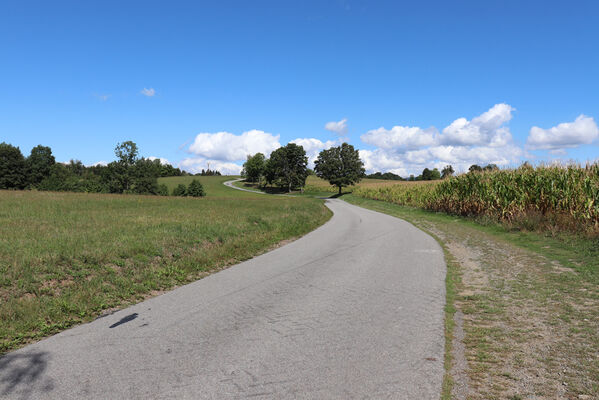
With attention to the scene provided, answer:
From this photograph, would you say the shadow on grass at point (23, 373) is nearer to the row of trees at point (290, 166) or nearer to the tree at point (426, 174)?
the row of trees at point (290, 166)

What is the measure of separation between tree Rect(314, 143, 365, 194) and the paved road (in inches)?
2547

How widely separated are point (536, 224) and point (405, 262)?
9.32 metres

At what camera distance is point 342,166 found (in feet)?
238

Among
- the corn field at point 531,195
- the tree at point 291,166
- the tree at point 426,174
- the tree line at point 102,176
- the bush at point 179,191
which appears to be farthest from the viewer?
the tree at point 426,174

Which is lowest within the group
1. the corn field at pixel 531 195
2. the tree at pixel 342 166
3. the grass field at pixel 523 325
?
the grass field at pixel 523 325

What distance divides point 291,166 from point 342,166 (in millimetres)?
21464

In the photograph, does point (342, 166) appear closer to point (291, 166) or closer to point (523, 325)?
point (291, 166)

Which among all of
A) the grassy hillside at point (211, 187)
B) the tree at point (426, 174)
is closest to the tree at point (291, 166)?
the grassy hillside at point (211, 187)

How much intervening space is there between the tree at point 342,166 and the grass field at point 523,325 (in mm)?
61200

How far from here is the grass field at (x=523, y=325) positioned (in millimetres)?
3615

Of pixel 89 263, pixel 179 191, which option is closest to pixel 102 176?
pixel 179 191

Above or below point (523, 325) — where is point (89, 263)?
above

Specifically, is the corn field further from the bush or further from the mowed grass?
the bush

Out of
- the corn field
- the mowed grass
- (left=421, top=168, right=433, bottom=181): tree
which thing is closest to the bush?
the corn field
